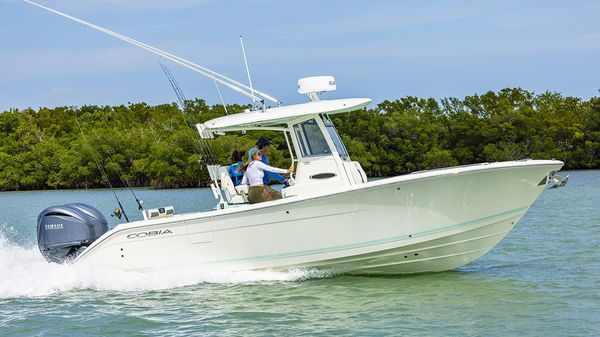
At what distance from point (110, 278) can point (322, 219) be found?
351 cm

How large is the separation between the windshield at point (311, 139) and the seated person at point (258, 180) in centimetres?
49

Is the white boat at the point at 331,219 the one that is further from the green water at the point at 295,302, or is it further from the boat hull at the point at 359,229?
the green water at the point at 295,302

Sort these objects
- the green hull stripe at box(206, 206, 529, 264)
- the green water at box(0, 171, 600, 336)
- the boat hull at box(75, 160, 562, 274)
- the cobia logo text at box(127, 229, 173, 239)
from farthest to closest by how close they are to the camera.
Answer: the cobia logo text at box(127, 229, 173, 239) → the green hull stripe at box(206, 206, 529, 264) → the boat hull at box(75, 160, 562, 274) → the green water at box(0, 171, 600, 336)

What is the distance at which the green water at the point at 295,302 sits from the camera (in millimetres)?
10828

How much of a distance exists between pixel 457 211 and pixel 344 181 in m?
1.71

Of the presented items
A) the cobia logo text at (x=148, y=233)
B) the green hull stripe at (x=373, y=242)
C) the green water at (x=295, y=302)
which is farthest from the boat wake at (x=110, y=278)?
the cobia logo text at (x=148, y=233)

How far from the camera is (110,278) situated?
13367 millimetres

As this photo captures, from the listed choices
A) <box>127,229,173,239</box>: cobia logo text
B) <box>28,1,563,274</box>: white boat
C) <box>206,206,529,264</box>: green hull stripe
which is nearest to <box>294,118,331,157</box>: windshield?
<box>28,1,563,274</box>: white boat

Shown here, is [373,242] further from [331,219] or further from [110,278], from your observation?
[110,278]

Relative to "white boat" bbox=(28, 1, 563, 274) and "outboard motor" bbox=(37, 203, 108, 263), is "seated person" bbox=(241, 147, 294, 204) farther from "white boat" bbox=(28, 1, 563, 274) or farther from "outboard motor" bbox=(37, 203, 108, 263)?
"outboard motor" bbox=(37, 203, 108, 263)

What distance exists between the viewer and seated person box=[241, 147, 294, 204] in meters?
12.9

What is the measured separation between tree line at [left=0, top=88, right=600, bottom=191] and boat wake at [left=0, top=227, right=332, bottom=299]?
7459 centimetres

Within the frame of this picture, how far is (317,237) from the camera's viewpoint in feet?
41.3

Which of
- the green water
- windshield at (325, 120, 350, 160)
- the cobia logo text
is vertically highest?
windshield at (325, 120, 350, 160)
